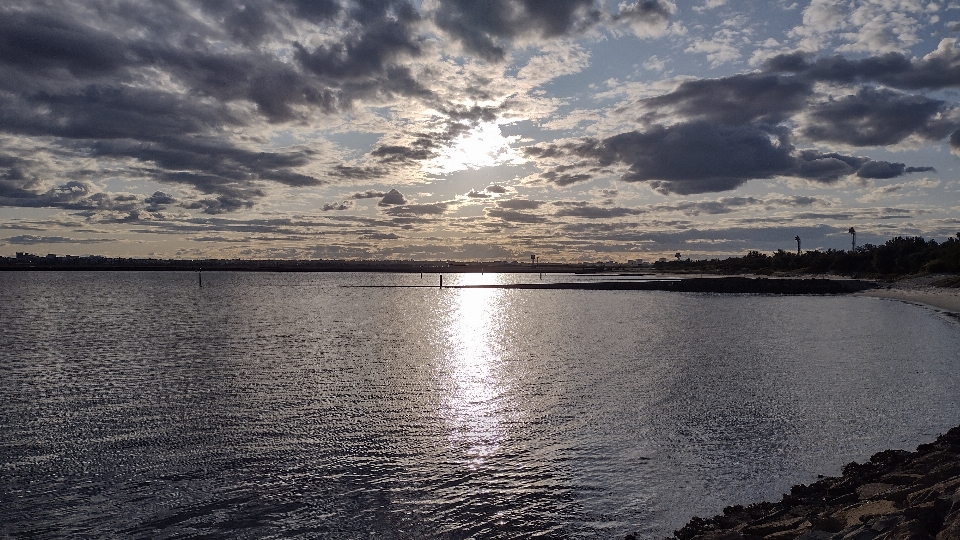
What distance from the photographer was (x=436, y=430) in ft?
62.4

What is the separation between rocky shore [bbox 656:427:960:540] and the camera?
8.54 m

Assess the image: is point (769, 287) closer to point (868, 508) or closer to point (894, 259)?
point (894, 259)

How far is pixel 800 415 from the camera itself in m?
20.7

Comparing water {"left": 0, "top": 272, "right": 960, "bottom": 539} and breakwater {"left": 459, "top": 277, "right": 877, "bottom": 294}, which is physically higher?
breakwater {"left": 459, "top": 277, "right": 877, "bottom": 294}

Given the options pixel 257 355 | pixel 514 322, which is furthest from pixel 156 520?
pixel 514 322

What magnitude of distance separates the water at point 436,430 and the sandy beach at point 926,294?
130ft

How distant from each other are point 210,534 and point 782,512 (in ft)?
36.5

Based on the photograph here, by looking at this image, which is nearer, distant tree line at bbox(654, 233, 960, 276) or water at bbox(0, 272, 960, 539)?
water at bbox(0, 272, 960, 539)

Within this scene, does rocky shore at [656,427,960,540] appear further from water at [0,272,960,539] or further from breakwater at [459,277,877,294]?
breakwater at [459,277,877,294]

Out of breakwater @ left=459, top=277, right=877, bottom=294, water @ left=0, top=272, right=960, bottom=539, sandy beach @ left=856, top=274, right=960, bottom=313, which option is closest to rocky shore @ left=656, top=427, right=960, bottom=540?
water @ left=0, top=272, right=960, bottom=539

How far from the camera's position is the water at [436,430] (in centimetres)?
1246

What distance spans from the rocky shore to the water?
0.89 metres

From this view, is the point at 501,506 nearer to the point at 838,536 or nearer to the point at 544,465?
the point at 544,465

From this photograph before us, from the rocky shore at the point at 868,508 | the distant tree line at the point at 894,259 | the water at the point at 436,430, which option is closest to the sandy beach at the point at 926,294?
the distant tree line at the point at 894,259
